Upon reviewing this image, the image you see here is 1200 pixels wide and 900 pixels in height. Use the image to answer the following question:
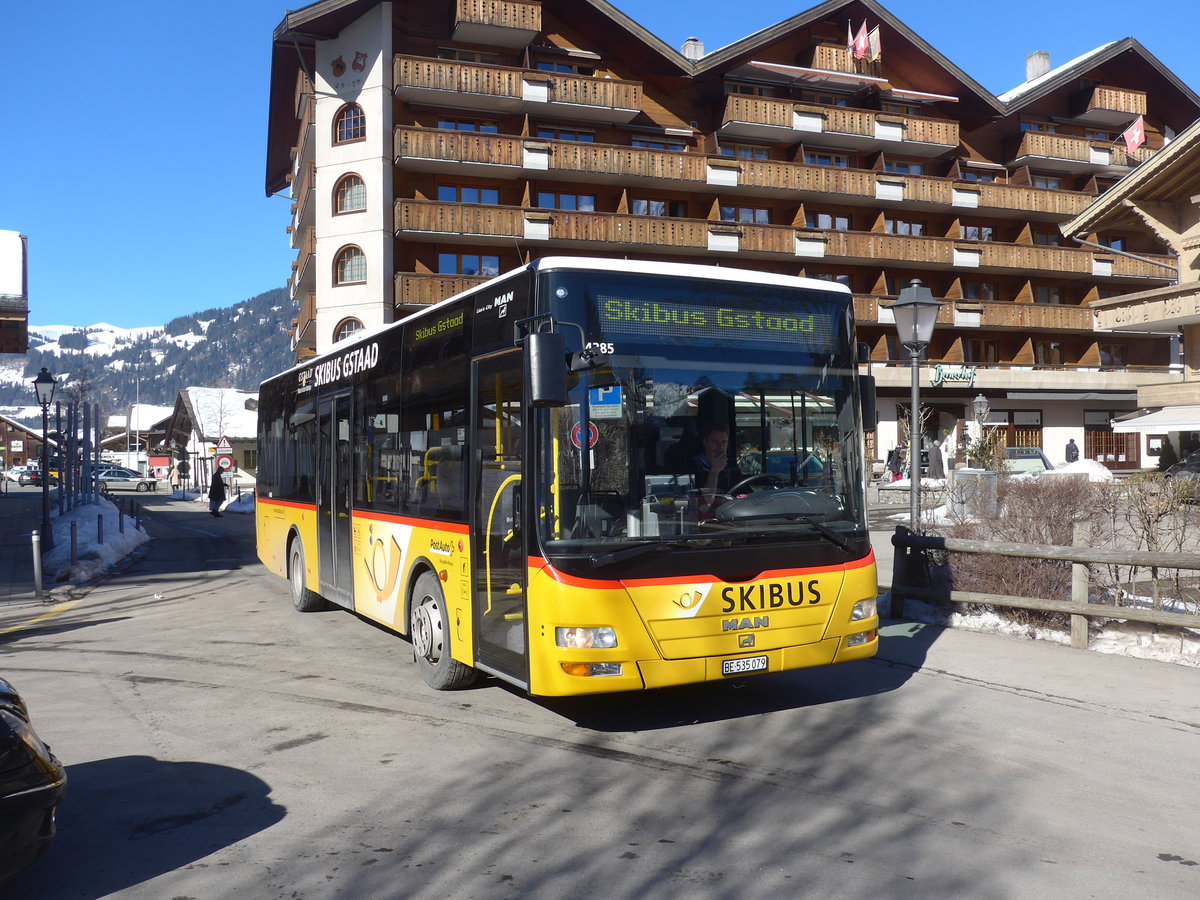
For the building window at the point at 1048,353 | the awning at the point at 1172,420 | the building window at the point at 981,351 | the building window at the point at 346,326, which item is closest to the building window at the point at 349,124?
the building window at the point at 346,326

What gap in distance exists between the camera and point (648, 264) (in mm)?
6477

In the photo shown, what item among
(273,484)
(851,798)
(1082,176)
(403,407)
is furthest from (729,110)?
(851,798)

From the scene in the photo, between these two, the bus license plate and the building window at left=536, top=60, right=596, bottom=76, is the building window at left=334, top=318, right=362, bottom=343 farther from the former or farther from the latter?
the bus license plate

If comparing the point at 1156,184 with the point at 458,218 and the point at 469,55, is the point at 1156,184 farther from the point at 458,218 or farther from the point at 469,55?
the point at 469,55

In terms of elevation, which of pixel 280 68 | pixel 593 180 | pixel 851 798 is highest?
pixel 280 68

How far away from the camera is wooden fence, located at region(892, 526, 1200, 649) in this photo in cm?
843

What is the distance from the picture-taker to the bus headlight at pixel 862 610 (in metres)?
6.96

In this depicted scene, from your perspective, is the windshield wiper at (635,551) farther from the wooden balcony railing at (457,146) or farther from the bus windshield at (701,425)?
the wooden balcony railing at (457,146)

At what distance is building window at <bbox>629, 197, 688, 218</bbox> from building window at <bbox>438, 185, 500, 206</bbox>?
212 inches

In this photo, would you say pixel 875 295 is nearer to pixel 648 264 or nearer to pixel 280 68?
pixel 280 68

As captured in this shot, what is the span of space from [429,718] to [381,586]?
2354 millimetres

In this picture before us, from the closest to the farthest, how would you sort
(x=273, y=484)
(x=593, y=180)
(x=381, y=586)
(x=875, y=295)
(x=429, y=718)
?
(x=429, y=718)
(x=381, y=586)
(x=273, y=484)
(x=593, y=180)
(x=875, y=295)

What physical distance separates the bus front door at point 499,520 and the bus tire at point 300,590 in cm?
557

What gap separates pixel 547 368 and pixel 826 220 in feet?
131
